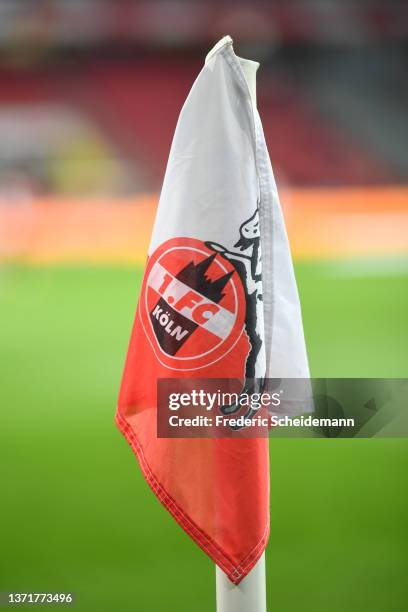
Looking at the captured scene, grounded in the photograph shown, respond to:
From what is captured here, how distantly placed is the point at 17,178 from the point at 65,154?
0.22m

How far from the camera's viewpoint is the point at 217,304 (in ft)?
3.58

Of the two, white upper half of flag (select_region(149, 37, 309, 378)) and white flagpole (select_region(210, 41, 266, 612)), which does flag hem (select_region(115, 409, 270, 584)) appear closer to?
white flagpole (select_region(210, 41, 266, 612))

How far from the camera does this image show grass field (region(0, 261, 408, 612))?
1.66 meters

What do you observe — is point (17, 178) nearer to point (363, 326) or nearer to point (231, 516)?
point (363, 326)

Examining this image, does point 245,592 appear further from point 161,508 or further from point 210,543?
point 161,508

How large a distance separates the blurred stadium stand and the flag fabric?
32.7 inches

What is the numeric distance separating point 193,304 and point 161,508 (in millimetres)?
913

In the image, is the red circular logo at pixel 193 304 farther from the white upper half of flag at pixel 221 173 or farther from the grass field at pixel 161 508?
the grass field at pixel 161 508

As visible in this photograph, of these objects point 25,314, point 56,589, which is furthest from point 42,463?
point 25,314

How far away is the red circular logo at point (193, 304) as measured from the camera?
1.09m

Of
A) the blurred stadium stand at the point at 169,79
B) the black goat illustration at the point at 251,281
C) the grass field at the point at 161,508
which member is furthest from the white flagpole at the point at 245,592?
the blurred stadium stand at the point at 169,79

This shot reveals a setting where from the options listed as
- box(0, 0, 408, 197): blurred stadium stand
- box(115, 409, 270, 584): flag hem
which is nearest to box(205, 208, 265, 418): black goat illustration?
box(115, 409, 270, 584): flag hem

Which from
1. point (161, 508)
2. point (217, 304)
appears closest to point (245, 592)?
point (217, 304)

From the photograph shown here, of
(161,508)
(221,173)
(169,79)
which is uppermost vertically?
(169,79)
